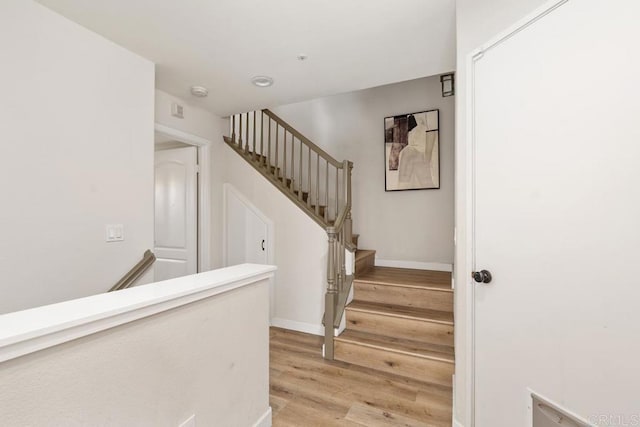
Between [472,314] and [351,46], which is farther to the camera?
[351,46]

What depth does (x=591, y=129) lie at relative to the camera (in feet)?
3.35

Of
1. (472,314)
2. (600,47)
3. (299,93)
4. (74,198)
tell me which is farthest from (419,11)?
(74,198)

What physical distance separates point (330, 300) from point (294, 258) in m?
0.80

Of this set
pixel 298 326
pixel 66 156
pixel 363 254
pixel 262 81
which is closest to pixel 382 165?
pixel 363 254

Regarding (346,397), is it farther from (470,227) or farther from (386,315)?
(470,227)

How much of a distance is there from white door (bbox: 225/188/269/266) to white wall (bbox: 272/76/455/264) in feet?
4.58

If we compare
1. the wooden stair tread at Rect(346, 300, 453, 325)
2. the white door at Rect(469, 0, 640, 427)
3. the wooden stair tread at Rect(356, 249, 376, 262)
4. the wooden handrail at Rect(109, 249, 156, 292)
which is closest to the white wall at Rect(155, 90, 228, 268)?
the wooden handrail at Rect(109, 249, 156, 292)

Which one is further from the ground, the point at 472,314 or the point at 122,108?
the point at 122,108

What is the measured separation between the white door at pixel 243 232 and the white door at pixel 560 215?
94.8 inches

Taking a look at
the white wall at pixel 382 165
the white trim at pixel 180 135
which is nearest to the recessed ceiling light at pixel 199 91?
the white trim at pixel 180 135

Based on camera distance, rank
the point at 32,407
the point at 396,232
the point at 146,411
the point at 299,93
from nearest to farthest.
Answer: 1. the point at 32,407
2. the point at 146,411
3. the point at 299,93
4. the point at 396,232

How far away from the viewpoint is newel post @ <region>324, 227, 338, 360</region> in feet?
8.17

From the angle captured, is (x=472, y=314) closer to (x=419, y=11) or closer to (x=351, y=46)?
(x=419, y=11)

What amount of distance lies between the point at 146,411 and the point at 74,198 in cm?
152
